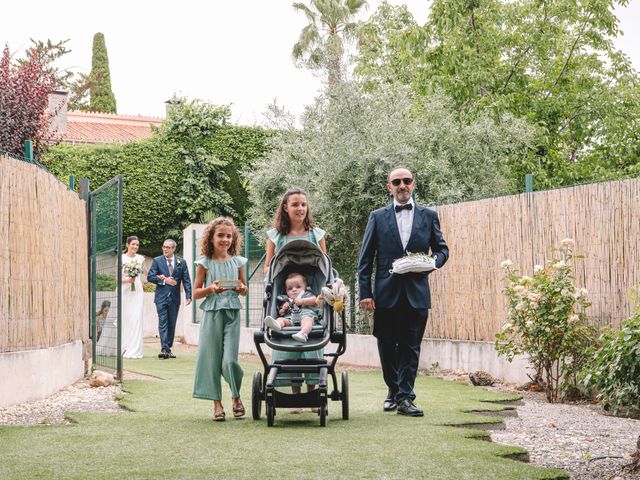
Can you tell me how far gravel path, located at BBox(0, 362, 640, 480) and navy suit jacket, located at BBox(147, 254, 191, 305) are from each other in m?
5.53

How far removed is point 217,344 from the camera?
23.8 ft

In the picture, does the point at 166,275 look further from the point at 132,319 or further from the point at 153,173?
the point at 153,173

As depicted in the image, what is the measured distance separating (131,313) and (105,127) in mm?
27220

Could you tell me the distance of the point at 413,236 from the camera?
7.57 m

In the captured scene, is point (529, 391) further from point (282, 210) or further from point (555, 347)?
point (282, 210)

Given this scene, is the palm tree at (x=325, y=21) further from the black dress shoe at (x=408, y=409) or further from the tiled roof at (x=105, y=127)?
the black dress shoe at (x=408, y=409)

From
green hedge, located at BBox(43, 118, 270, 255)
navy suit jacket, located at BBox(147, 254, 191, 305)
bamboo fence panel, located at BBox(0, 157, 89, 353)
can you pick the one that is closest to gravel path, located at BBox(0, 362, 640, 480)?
bamboo fence panel, located at BBox(0, 157, 89, 353)

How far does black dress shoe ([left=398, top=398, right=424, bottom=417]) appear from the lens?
7.27 meters

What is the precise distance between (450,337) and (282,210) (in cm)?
508

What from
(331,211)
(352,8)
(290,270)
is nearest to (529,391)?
(290,270)

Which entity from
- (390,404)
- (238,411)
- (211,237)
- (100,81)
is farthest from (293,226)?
(100,81)

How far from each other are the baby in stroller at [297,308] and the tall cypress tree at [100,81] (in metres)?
42.8

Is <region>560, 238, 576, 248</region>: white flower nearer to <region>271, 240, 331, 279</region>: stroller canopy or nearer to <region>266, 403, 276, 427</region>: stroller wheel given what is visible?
<region>271, 240, 331, 279</region>: stroller canopy

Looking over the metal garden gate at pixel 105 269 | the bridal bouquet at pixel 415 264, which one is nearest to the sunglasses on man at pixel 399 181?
the bridal bouquet at pixel 415 264
